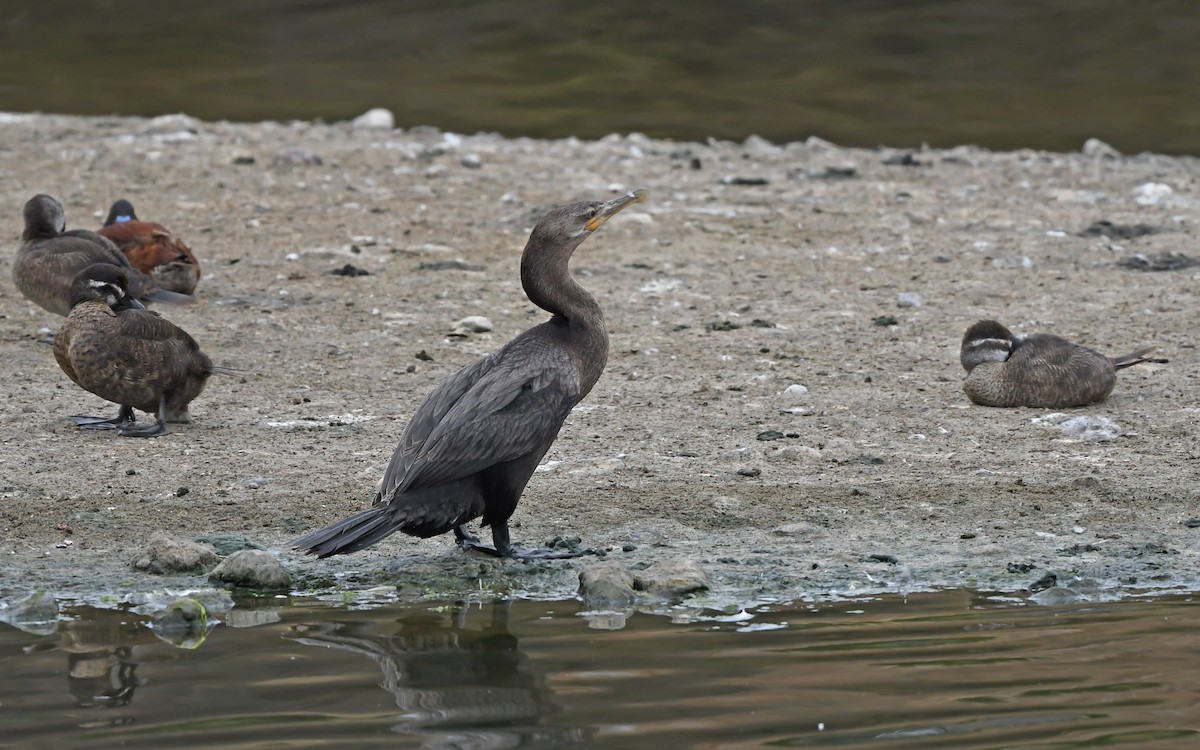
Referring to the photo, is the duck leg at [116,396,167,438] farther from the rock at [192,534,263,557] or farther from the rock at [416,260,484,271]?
the rock at [416,260,484,271]

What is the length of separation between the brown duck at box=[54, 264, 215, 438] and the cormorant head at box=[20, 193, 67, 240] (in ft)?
7.84

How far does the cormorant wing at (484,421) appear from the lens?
591cm

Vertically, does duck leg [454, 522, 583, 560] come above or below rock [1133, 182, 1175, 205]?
below

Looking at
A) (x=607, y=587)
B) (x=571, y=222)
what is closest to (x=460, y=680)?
(x=607, y=587)

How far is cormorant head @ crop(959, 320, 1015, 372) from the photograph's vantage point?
847cm

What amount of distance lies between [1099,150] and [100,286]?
10901 millimetres

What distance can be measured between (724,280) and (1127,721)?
6.70 metres

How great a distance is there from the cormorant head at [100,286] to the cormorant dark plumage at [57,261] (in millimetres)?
1138

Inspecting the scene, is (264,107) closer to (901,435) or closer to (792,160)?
(792,160)

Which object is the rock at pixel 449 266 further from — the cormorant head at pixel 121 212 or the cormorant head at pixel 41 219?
the cormorant head at pixel 41 219

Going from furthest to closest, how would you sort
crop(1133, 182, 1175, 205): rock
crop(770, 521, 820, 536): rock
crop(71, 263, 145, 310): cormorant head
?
crop(1133, 182, 1175, 205): rock, crop(71, 263, 145, 310): cormorant head, crop(770, 521, 820, 536): rock

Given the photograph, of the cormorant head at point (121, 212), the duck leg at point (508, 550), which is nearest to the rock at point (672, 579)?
the duck leg at point (508, 550)

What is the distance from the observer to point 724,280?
10805 millimetres

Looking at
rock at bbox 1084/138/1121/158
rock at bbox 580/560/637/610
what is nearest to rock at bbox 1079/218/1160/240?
rock at bbox 1084/138/1121/158
